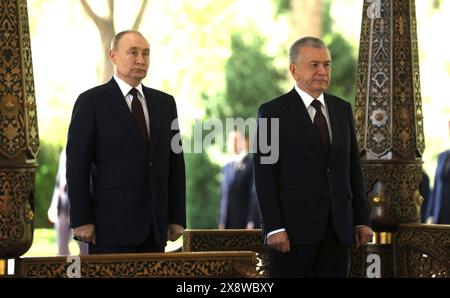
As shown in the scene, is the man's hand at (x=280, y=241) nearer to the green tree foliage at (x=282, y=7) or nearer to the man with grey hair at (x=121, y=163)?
the man with grey hair at (x=121, y=163)

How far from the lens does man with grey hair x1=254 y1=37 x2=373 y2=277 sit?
18.5 feet

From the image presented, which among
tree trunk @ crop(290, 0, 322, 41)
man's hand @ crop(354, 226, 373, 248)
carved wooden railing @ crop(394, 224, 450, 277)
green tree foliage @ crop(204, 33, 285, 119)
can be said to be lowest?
carved wooden railing @ crop(394, 224, 450, 277)

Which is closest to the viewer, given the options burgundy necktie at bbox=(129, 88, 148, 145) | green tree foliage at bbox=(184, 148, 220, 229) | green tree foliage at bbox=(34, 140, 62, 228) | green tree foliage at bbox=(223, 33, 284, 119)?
burgundy necktie at bbox=(129, 88, 148, 145)

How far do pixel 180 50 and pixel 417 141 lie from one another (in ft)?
40.2

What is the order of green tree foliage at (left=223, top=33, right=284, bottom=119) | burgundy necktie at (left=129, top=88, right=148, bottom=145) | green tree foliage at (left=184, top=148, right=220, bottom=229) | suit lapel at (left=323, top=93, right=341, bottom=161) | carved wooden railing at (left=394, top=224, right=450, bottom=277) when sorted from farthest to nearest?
1. green tree foliage at (left=223, top=33, right=284, bottom=119)
2. green tree foliage at (left=184, top=148, right=220, bottom=229)
3. carved wooden railing at (left=394, top=224, right=450, bottom=277)
4. burgundy necktie at (left=129, top=88, right=148, bottom=145)
5. suit lapel at (left=323, top=93, right=341, bottom=161)

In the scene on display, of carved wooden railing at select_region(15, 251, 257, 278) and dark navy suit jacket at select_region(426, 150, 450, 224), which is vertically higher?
dark navy suit jacket at select_region(426, 150, 450, 224)

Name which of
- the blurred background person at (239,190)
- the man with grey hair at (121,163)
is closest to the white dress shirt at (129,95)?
the man with grey hair at (121,163)

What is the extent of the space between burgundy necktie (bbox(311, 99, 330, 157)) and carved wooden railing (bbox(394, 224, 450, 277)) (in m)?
1.45

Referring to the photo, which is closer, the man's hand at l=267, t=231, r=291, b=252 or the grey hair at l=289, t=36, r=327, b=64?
the man's hand at l=267, t=231, r=291, b=252

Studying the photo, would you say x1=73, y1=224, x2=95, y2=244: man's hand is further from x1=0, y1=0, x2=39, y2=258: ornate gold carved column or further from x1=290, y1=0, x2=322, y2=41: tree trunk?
x1=290, y1=0, x2=322, y2=41: tree trunk

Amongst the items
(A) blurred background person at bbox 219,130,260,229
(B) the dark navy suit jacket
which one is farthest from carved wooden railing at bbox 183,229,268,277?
(A) blurred background person at bbox 219,130,260,229

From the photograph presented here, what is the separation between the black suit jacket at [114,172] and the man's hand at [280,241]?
0.62 meters

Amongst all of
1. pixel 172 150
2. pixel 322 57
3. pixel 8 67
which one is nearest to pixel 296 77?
pixel 322 57

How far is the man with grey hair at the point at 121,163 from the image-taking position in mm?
5730
